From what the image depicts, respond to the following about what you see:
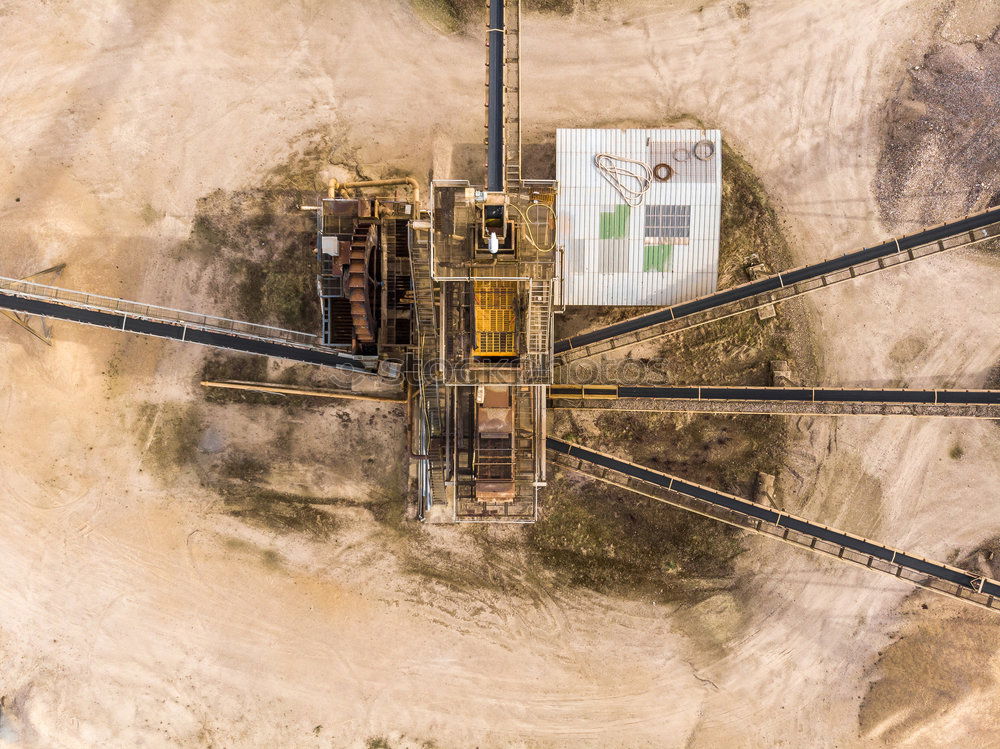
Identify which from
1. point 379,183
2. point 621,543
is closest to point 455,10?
point 379,183

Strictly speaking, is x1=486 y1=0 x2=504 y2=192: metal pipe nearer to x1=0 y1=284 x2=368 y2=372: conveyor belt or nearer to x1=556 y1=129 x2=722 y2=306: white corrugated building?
x1=556 y1=129 x2=722 y2=306: white corrugated building

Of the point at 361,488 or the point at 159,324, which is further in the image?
the point at 361,488

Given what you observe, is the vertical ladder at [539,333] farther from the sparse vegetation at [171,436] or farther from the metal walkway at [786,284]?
the sparse vegetation at [171,436]

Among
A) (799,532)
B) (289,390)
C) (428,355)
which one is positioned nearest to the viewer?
(428,355)

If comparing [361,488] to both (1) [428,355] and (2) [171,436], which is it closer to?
(1) [428,355]

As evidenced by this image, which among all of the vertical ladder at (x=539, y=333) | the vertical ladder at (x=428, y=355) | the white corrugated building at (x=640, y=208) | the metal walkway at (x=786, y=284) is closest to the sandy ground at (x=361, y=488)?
the metal walkway at (x=786, y=284)

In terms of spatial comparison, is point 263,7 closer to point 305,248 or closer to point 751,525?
point 305,248
